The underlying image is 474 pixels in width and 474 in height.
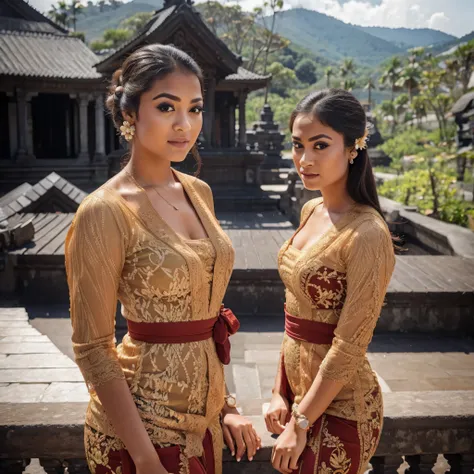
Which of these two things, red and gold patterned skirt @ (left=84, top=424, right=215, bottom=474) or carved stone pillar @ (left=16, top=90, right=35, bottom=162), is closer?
red and gold patterned skirt @ (left=84, top=424, right=215, bottom=474)

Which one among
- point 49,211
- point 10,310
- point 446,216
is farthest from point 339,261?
point 446,216

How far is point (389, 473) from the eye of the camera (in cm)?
231

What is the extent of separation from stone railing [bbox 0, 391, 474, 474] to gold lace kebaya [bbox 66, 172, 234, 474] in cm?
37

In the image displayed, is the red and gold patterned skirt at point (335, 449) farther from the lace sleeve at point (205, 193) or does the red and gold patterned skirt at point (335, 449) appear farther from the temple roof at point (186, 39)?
the temple roof at point (186, 39)

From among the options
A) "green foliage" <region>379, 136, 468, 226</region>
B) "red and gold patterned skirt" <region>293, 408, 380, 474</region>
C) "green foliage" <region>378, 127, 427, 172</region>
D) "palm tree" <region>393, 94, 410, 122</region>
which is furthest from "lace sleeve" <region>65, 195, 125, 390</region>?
"palm tree" <region>393, 94, 410, 122</region>

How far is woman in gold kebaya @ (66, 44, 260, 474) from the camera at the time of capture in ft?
5.68

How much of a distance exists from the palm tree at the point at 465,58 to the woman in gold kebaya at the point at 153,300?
113ft

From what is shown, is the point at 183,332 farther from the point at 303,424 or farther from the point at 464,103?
the point at 464,103

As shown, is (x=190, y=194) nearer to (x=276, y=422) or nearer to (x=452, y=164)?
(x=276, y=422)

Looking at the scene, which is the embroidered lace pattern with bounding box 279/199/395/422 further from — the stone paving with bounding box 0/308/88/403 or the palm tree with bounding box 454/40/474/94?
the palm tree with bounding box 454/40/474/94

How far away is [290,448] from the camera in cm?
191

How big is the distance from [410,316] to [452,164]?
1721 cm

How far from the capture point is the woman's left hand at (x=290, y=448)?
6.26 feet

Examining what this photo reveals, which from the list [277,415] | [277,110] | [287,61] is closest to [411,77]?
[277,110]
